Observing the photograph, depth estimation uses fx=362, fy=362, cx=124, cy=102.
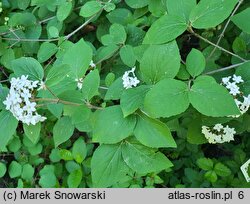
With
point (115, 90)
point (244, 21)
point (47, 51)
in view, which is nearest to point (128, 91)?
point (115, 90)

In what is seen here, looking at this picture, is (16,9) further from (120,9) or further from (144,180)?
(144,180)

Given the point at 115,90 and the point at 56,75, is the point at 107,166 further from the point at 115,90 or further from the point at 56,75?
the point at 56,75

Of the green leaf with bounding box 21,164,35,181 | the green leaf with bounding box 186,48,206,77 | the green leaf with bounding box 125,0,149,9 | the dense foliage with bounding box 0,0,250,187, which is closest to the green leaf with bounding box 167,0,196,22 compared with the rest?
the dense foliage with bounding box 0,0,250,187

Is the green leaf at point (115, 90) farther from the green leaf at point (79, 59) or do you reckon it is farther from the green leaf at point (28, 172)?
the green leaf at point (28, 172)

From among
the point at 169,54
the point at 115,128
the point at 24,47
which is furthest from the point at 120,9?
the point at 115,128

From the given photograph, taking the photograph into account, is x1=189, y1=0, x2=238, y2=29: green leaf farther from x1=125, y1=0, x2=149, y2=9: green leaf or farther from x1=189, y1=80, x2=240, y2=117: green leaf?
x1=125, y1=0, x2=149, y2=9: green leaf

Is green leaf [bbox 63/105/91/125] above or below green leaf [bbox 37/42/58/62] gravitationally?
above
